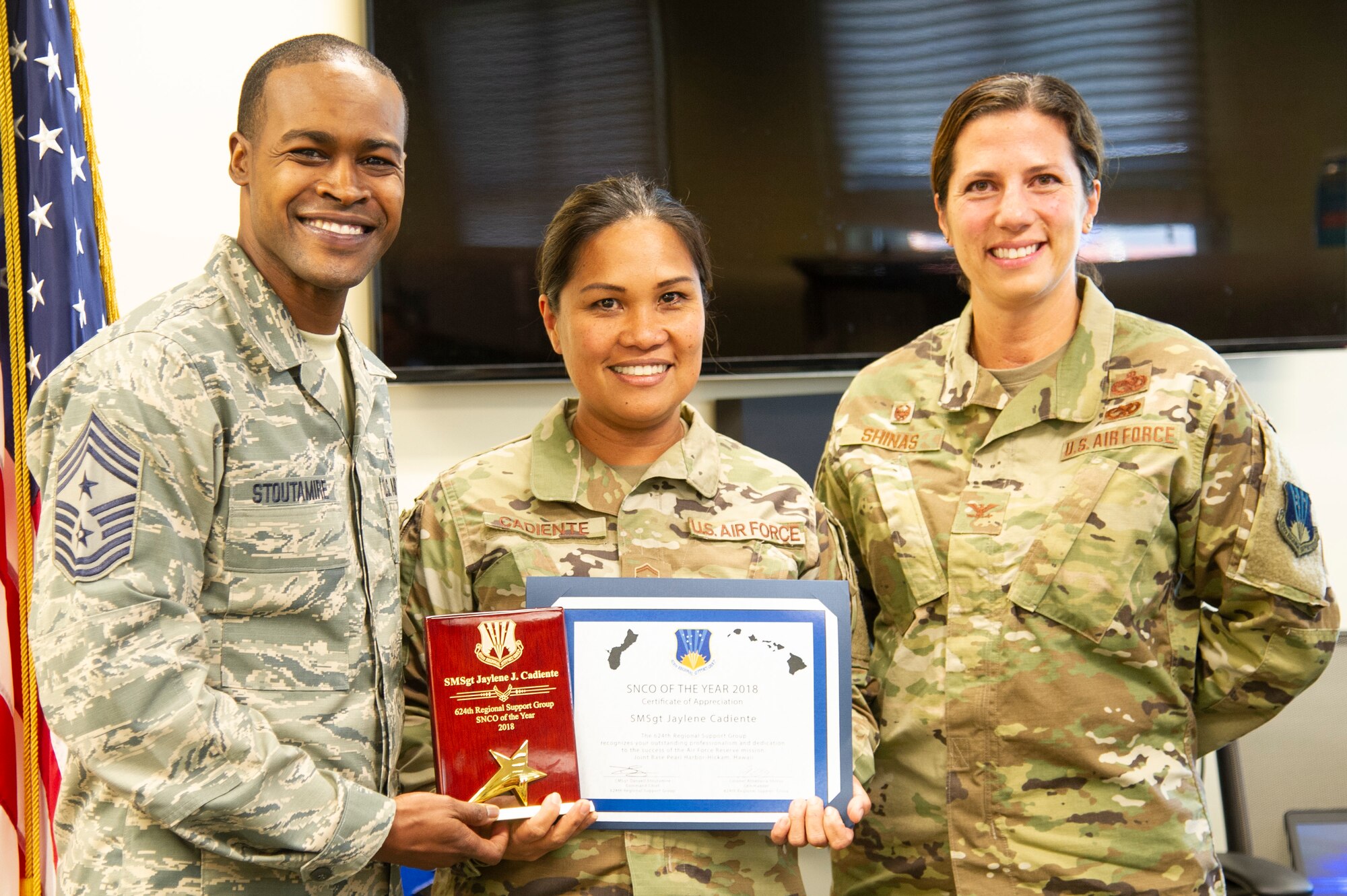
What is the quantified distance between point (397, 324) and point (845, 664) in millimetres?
1913

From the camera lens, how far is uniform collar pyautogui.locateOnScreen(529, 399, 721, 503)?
5.05 ft

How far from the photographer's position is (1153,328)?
67.7 inches

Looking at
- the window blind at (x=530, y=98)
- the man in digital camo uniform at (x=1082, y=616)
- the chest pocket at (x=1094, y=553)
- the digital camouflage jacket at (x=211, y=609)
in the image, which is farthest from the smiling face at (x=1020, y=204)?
the window blind at (x=530, y=98)

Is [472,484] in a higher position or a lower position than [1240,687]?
higher

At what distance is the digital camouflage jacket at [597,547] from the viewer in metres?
1.43

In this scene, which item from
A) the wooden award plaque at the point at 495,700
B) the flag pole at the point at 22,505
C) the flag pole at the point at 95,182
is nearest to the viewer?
the wooden award plaque at the point at 495,700

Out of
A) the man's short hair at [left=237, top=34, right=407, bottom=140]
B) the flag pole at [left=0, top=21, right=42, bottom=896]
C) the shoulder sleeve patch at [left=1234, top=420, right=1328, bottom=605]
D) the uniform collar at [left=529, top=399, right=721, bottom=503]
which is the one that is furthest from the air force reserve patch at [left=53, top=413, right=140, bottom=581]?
the shoulder sleeve patch at [left=1234, top=420, right=1328, bottom=605]

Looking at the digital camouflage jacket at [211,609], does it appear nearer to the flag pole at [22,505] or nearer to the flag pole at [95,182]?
the flag pole at [22,505]

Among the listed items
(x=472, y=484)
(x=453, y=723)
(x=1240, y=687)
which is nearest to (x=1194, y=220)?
(x=1240, y=687)

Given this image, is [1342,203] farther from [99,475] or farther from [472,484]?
[99,475]

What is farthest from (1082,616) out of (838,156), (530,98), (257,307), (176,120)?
(176,120)

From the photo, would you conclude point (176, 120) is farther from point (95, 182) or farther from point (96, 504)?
point (96, 504)

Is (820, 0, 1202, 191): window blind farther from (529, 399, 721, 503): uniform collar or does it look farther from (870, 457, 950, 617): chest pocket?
(529, 399, 721, 503): uniform collar

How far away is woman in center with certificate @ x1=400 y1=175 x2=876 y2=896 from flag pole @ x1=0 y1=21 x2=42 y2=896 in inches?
34.4
